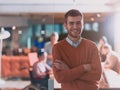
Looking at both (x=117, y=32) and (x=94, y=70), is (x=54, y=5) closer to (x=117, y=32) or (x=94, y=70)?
(x=117, y=32)

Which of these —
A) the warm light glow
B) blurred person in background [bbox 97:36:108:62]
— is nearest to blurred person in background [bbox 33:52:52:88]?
blurred person in background [bbox 97:36:108:62]

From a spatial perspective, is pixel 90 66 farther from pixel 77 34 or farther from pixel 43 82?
pixel 43 82

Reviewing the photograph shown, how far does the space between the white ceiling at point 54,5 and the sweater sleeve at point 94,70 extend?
1294 mm

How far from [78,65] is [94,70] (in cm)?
19

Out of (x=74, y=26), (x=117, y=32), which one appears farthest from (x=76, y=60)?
(x=117, y=32)

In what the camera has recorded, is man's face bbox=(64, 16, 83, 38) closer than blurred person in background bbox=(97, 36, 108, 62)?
Yes

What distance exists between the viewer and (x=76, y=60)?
9.50 feet

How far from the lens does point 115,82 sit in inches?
159

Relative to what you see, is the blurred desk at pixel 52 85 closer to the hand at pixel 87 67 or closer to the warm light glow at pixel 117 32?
the warm light glow at pixel 117 32

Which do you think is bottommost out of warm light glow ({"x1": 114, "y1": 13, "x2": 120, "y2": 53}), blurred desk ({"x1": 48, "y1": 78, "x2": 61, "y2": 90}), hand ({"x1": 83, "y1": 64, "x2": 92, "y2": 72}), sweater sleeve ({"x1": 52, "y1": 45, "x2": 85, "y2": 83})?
blurred desk ({"x1": 48, "y1": 78, "x2": 61, "y2": 90})

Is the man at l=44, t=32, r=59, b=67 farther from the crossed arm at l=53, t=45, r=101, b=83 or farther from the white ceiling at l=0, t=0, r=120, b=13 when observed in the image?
the crossed arm at l=53, t=45, r=101, b=83

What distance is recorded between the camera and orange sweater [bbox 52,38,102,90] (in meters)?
2.79

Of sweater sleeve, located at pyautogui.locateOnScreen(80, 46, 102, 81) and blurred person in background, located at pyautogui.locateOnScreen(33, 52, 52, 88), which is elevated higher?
sweater sleeve, located at pyautogui.locateOnScreen(80, 46, 102, 81)

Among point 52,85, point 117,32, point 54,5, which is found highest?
point 54,5
